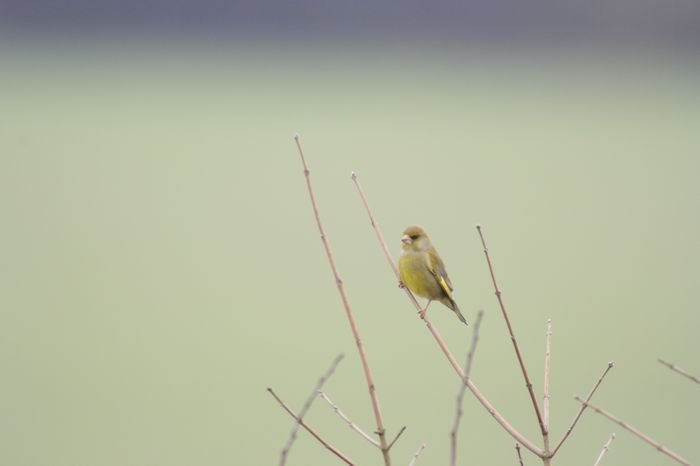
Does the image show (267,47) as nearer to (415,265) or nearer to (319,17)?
(319,17)

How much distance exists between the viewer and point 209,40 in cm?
495

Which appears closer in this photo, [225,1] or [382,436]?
[382,436]

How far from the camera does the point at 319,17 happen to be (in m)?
4.98

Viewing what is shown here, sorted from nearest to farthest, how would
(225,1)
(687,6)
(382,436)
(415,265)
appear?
(382,436) < (415,265) < (225,1) < (687,6)

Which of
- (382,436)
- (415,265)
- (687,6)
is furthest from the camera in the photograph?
(687,6)

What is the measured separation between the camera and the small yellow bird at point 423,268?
2.30m

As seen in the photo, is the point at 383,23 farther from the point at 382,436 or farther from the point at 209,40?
the point at 382,436

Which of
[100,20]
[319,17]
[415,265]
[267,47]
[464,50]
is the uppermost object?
[464,50]

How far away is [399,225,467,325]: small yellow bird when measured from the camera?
2305 millimetres

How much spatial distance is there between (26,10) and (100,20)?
42cm

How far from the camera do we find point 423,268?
230cm

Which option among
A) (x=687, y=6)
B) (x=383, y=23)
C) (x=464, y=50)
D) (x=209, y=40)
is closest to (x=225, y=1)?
(x=209, y=40)

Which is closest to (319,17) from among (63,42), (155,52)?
(155,52)

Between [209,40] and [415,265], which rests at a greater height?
[209,40]
